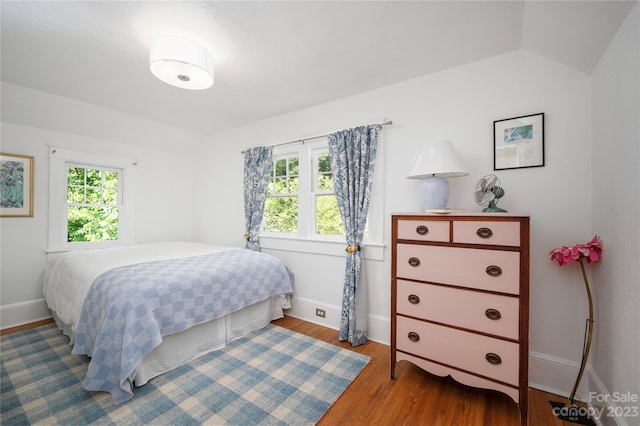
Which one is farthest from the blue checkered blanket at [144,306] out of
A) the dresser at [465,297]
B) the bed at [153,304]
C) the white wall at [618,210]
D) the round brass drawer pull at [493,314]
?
the white wall at [618,210]

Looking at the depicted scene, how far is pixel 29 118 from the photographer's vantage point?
2887 millimetres

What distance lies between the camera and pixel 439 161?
1.94 m

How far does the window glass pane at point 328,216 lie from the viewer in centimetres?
309

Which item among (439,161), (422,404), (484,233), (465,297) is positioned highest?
(439,161)

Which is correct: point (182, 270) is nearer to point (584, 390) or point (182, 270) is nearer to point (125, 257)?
point (125, 257)

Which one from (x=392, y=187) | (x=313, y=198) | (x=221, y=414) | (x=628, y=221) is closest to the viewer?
(x=628, y=221)

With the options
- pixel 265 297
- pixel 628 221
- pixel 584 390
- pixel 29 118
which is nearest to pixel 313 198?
pixel 265 297

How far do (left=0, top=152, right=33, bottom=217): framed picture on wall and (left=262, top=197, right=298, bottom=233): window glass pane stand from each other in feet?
8.56

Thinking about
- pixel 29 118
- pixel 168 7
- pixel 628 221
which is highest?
pixel 168 7

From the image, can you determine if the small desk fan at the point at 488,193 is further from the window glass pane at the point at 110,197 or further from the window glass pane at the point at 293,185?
the window glass pane at the point at 110,197

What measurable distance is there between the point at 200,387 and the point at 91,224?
2935mm

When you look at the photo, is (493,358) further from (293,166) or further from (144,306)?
(293,166)

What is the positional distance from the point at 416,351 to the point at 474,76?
2272mm

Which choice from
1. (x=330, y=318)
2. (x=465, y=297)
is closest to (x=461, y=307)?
(x=465, y=297)
